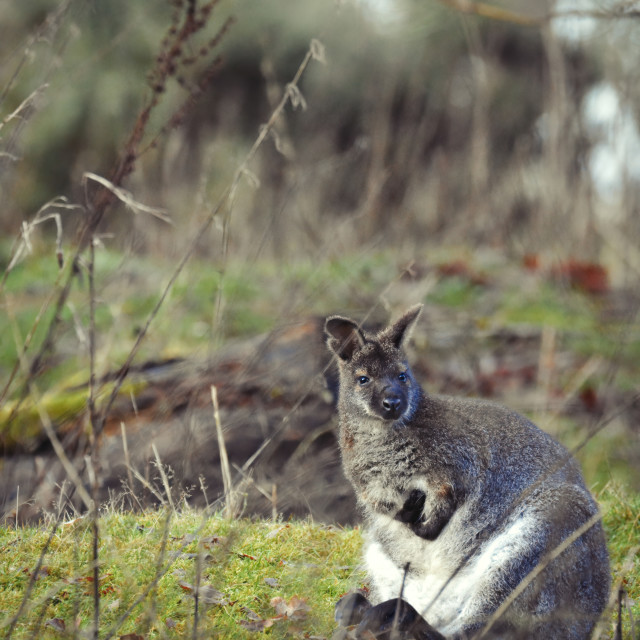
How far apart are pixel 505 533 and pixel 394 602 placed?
1.69ft

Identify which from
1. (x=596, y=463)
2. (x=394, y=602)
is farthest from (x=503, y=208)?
(x=394, y=602)

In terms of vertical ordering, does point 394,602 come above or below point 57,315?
below

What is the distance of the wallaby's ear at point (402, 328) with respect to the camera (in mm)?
3738

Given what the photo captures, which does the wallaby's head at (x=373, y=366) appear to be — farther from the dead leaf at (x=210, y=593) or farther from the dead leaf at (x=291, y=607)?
the dead leaf at (x=210, y=593)

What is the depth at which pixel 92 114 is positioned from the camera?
563 inches

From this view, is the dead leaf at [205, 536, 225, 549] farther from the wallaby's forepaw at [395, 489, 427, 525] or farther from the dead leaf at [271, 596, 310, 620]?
the wallaby's forepaw at [395, 489, 427, 525]

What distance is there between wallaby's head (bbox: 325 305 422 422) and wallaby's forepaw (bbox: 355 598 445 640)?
82 centimetres

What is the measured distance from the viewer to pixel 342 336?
3824mm

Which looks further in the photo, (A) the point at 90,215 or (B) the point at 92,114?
(B) the point at 92,114

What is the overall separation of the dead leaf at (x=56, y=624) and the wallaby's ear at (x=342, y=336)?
161cm

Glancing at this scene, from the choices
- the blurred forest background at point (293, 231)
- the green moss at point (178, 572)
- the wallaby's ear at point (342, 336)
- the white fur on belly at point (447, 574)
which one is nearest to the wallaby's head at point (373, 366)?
the wallaby's ear at point (342, 336)

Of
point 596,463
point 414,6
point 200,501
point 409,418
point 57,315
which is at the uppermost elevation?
point 414,6

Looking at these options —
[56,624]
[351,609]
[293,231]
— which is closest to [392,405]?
[351,609]

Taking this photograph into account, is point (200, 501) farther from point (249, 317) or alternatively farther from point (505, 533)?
point (249, 317)
